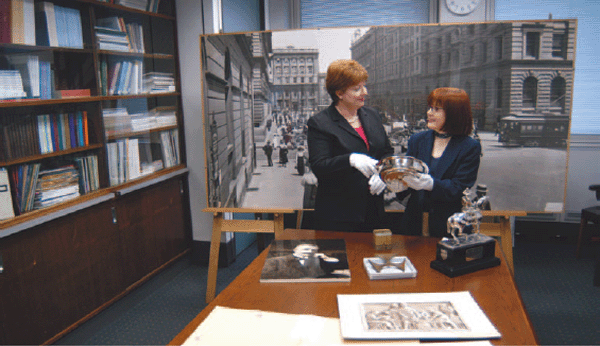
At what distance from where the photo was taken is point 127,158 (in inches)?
112

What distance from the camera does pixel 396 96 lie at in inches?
102

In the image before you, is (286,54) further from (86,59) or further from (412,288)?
(412,288)

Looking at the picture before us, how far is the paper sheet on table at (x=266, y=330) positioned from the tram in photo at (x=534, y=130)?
6.52ft

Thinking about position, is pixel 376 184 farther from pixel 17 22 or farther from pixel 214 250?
pixel 17 22

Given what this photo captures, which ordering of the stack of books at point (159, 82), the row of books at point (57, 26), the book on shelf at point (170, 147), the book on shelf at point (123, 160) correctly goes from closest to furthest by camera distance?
the row of books at point (57, 26)
the book on shelf at point (123, 160)
the stack of books at point (159, 82)
the book on shelf at point (170, 147)

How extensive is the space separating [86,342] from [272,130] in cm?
162

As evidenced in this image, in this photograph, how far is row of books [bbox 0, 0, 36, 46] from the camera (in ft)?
6.52

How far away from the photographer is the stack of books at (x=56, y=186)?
223 centimetres

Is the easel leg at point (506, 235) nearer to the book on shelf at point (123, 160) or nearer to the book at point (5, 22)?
the book on shelf at point (123, 160)

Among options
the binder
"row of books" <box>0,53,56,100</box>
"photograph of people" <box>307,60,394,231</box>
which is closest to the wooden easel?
"photograph of people" <box>307,60,394,231</box>

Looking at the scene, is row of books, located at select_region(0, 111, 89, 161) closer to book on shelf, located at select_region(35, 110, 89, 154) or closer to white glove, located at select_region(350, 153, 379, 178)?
book on shelf, located at select_region(35, 110, 89, 154)

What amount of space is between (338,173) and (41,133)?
1613 mm

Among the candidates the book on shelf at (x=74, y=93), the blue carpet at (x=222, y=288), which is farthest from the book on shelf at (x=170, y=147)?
A: the blue carpet at (x=222, y=288)

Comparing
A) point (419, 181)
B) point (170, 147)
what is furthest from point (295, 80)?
point (419, 181)
